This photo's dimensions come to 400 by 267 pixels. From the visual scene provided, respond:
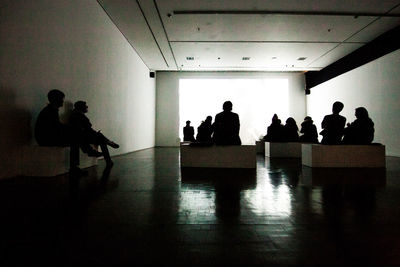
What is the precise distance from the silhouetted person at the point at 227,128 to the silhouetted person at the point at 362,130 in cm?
237

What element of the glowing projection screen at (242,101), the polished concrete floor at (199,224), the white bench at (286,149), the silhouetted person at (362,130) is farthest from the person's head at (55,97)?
the glowing projection screen at (242,101)

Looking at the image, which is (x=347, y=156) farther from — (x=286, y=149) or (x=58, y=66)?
(x=58, y=66)

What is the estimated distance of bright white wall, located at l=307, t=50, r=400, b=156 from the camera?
25.9 ft

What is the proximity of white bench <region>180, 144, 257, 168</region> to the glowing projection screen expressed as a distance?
9.11 meters

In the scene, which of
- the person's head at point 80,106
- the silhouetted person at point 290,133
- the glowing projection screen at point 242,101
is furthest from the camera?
the glowing projection screen at point 242,101

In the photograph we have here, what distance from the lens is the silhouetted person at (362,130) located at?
15.8 feet

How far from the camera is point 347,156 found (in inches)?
189

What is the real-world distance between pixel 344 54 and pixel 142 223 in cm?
1182

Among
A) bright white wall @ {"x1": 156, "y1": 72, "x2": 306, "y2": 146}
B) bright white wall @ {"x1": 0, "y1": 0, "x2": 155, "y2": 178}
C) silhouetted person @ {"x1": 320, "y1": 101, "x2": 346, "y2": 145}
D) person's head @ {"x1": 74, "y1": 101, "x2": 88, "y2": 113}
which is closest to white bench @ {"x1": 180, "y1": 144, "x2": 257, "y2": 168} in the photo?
silhouetted person @ {"x1": 320, "y1": 101, "x2": 346, "y2": 145}

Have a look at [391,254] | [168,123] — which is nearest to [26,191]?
[391,254]

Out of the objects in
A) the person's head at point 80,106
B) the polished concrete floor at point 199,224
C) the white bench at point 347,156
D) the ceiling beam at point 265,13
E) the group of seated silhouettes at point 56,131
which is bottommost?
the polished concrete floor at point 199,224

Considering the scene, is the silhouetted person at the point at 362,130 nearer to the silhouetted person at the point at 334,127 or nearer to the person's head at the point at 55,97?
the silhouetted person at the point at 334,127

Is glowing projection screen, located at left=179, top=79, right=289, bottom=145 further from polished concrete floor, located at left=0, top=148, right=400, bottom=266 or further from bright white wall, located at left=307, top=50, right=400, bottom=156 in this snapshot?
polished concrete floor, located at left=0, top=148, right=400, bottom=266

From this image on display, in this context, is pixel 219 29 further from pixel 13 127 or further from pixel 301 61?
pixel 13 127
